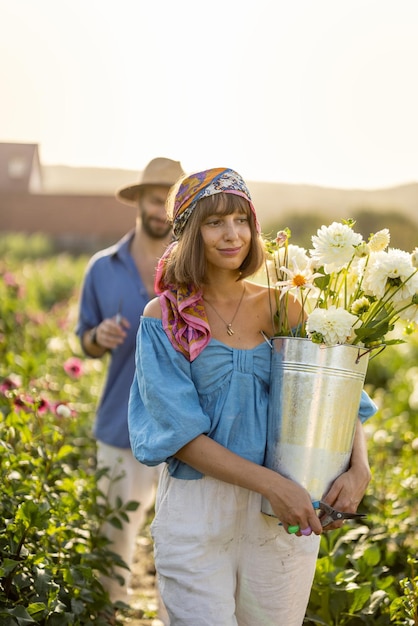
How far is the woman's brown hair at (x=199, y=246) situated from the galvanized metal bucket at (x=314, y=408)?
0.95 feet

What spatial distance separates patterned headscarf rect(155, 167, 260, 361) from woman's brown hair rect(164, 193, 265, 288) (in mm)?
15

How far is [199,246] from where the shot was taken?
231 cm

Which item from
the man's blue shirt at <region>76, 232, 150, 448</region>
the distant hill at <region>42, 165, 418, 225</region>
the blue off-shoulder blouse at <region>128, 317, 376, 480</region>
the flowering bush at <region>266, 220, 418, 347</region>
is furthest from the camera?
the distant hill at <region>42, 165, 418, 225</region>

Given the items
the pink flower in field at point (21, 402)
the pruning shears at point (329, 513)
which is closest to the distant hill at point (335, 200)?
the pink flower in field at point (21, 402)

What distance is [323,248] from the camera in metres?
2.17

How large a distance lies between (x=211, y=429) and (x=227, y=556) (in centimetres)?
36

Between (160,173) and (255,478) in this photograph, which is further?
(160,173)

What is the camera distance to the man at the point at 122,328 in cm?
348

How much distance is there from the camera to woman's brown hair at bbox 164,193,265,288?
7.47 ft

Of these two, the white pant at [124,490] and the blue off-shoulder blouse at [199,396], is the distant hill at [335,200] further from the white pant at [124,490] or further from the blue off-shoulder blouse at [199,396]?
the blue off-shoulder blouse at [199,396]

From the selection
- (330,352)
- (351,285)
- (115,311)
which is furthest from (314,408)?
(115,311)

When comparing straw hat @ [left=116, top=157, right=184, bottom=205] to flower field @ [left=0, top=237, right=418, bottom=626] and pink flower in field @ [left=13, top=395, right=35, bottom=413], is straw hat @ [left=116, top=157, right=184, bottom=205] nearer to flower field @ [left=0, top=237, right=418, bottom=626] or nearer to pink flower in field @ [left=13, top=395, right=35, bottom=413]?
flower field @ [left=0, top=237, right=418, bottom=626]

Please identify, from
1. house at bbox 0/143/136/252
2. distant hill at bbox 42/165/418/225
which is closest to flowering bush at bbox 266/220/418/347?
distant hill at bbox 42/165/418/225

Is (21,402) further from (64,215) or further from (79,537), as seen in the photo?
(64,215)
